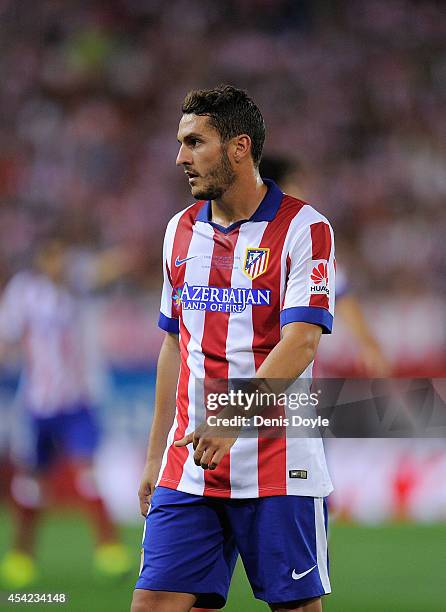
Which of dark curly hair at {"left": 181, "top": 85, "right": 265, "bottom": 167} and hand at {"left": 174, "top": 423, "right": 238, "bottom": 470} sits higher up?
dark curly hair at {"left": 181, "top": 85, "right": 265, "bottom": 167}

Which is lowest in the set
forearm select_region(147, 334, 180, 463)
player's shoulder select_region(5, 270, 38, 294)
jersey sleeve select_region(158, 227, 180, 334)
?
forearm select_region(147, 334, 180, 463)

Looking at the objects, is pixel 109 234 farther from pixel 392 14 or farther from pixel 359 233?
pixel 392 14

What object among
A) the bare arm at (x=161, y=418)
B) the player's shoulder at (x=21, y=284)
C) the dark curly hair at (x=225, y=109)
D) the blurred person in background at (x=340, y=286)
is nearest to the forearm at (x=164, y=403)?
the bare arm at (x=161, y=418)

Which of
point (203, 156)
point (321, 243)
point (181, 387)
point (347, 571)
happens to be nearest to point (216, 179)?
point (203, 156)

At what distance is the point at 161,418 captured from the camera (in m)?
2.79

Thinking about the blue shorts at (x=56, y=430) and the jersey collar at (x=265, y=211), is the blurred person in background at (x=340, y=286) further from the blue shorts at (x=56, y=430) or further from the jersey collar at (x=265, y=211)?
the blue shorts at (x=56, y=430)

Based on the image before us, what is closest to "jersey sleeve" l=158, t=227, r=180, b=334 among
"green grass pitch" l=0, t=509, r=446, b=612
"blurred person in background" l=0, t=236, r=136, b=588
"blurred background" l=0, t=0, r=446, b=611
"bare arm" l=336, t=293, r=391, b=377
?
"bare arm" l=336, t=293, r=391, b=377

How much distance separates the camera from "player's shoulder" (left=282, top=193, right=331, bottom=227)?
8.52ft

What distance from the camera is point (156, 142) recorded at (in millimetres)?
8953

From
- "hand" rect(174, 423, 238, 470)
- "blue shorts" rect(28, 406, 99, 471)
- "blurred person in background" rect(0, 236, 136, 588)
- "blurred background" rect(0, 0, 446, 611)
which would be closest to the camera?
"hand" rect(174, 423, 238, 470)

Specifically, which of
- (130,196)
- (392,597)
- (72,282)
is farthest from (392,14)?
(392,597)

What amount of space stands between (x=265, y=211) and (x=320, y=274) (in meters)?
0.22

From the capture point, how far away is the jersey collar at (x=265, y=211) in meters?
2.65

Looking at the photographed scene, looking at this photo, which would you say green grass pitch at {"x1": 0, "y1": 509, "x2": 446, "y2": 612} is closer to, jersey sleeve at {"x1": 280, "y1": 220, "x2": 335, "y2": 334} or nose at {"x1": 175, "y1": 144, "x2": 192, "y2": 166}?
jersey sleeve at {"x1": 280, "y1": 220, "x2": 335, "y2": 334}
